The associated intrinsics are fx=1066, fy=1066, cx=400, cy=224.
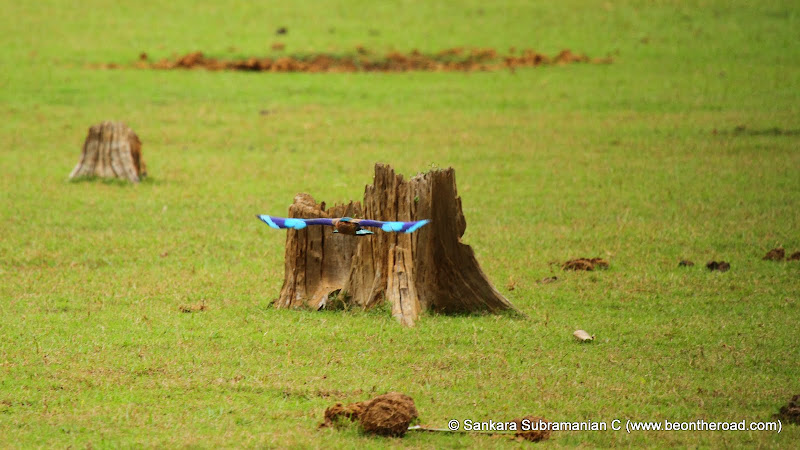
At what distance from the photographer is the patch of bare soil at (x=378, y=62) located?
27.8m

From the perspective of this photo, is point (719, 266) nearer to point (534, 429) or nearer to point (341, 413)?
point (534, 429)

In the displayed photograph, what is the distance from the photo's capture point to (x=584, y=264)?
11.4m

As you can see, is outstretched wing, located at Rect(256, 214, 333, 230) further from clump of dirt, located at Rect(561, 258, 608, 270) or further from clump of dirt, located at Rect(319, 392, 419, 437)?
clump of dirt, located at Rect(561, 258, 608, 270)

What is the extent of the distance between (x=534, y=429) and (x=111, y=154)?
1133 cm

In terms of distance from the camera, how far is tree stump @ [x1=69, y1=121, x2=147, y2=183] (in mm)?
16094

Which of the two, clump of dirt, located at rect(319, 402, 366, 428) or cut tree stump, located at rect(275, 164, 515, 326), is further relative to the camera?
cut tree stump, located at rect(275, 164, 515, 326)

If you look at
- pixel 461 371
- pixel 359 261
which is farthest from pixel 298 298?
Result: pixel 461 371

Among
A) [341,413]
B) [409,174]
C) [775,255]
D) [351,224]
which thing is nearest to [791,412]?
[341,413]

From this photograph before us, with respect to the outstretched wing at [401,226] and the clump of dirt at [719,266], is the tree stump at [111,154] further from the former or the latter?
the clump of dirt at [719,266]

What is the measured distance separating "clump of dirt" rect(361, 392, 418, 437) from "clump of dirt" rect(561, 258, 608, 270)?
5258mm

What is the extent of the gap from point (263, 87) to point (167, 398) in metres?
18.9

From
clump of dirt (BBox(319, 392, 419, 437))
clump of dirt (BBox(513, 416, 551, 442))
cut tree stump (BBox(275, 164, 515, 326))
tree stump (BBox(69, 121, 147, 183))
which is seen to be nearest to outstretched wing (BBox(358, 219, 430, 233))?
cut tree stump (BBox(275, 164, 515, 326))

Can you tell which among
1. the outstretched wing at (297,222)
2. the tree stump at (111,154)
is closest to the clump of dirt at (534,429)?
the outstretched wing at (297,222)

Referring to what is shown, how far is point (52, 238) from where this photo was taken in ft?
41.4
